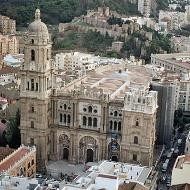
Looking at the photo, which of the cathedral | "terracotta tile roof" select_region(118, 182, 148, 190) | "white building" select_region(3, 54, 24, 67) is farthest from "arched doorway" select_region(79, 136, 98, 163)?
"white building" select_region(3, 54, 24, 67)

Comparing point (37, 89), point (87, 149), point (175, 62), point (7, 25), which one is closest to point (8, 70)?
point (175, 62)

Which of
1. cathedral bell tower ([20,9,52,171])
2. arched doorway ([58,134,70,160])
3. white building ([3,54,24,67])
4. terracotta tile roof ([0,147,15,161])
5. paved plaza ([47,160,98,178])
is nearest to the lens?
terracotta tile roof ([0,147,15,161])

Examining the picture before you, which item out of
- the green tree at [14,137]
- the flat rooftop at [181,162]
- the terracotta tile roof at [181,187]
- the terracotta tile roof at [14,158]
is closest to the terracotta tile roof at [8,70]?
the green tree at [14,137]

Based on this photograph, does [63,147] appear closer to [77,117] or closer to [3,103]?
[77,117]

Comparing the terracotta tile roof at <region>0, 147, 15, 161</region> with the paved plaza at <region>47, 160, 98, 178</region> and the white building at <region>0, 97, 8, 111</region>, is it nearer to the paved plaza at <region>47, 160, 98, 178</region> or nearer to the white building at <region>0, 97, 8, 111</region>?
the paved plaza at <region>47, 160, 98, 178</region>

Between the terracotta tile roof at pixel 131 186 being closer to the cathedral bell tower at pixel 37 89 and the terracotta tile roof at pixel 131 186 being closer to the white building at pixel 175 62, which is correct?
the cathedral bell tower at pixel 37 89

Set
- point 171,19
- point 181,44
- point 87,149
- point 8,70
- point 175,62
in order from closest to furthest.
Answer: point 87,149
point 8,70
point 175,62
point 181,44
point 171,19

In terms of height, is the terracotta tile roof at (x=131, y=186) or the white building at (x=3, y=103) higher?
the white building at (x=3, y=103)
